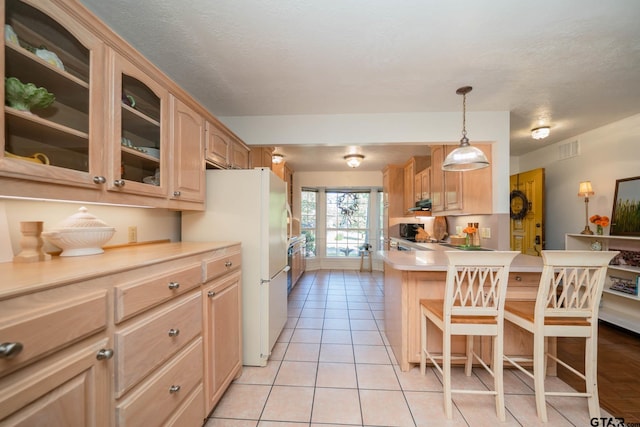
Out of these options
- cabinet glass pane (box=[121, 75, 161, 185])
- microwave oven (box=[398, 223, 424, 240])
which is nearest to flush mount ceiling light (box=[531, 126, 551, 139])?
microwave oven (box=[398, 223, 424, 240])

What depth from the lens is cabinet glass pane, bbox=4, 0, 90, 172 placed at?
0.88 metres

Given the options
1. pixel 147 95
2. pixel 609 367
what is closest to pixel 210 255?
pixel 147 95

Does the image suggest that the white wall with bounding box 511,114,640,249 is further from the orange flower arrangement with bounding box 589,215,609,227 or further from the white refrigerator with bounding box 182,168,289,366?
the white refrigerator with bounding box 182,168,289,366

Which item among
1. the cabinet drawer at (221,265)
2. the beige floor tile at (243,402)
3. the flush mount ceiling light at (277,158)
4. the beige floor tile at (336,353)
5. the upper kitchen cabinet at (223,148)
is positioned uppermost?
the flush mount ceiling light at (277,158)

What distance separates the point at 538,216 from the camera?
12.9 ft

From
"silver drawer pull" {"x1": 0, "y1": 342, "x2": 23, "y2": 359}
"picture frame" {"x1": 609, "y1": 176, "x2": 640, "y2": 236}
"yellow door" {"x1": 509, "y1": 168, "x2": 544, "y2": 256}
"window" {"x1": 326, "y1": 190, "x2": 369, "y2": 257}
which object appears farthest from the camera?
"window" {"x1": 326, "y1": 190, "x2": 369, "y2": 257}

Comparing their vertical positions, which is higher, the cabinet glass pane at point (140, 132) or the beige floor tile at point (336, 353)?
the cabinet glass pane at point (140, 132)

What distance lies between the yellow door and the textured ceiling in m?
1.48

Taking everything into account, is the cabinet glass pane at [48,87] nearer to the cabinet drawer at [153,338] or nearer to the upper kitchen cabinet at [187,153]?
the upper kitchen cabinet at [187,153]

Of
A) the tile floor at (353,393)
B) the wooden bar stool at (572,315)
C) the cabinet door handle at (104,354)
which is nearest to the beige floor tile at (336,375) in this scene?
the tile floor at (353,393)

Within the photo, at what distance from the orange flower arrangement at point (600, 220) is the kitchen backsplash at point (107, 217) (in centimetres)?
462

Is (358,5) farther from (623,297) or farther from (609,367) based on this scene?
(623,297)

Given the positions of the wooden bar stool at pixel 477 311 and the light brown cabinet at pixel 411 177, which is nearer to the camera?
the wooden bar stool at pixel 477 311

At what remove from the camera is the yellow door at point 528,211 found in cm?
389
